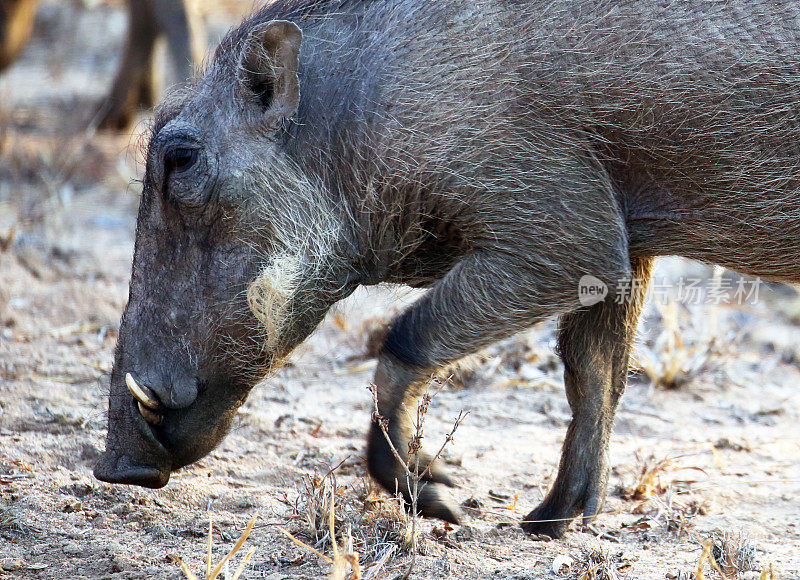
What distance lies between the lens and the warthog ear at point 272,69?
279 centimetres

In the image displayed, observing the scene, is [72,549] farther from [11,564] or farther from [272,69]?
[272,69]

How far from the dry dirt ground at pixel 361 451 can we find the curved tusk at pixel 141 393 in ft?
1.19

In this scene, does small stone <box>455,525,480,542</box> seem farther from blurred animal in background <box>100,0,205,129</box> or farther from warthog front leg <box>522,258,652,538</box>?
blurred animal in background <box>100,0,205,129</box>

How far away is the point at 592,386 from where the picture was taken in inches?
128

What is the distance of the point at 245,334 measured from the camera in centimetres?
288

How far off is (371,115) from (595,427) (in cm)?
129

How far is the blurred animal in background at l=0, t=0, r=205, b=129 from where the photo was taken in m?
6.93

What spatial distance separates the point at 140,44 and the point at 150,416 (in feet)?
17.5

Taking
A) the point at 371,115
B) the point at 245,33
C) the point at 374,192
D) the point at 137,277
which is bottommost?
the point at 137,277

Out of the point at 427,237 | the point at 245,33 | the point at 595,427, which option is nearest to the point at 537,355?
the point at 595,427

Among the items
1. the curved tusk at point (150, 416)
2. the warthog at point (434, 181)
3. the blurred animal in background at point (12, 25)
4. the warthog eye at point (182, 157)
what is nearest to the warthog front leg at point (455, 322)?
the warthog at point (434, 181)

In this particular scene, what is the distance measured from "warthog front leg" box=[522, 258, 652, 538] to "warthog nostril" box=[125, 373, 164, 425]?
123 cm

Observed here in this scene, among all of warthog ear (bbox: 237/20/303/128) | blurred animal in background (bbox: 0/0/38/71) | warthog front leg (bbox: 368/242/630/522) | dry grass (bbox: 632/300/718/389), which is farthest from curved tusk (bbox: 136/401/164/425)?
blurred animal in background (bbox: 0/0/38/71)

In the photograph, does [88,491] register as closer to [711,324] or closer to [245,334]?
[245,334]
